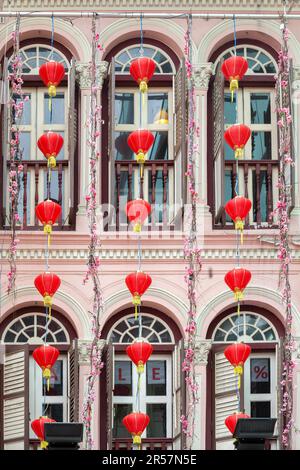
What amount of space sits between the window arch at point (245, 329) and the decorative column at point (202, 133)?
898 millimetres

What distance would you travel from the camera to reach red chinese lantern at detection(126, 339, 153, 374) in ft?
60.2

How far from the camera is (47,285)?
18.5 metres

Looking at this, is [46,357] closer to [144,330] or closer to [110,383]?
[110,383]

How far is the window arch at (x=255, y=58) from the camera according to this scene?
19859 mm

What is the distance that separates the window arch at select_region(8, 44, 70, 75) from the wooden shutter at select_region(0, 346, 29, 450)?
2725 mm

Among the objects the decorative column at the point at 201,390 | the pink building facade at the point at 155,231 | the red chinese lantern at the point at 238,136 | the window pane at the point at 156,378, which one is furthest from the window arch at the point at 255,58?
the window pane at the point at 156,378

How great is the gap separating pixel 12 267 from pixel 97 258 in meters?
0.78

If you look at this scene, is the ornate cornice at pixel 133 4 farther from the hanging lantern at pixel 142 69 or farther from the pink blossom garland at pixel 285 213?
the hanging lantern at pixel 142 69

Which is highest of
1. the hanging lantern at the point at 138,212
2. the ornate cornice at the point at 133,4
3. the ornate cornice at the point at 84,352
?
the ornate cornice at the point at 133,4

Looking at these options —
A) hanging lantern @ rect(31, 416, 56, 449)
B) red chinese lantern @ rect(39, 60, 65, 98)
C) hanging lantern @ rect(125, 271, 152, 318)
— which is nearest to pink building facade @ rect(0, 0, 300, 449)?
hanging lantern @ rect(31, 416, 56, 449)

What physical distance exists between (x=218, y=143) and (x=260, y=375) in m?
2.14

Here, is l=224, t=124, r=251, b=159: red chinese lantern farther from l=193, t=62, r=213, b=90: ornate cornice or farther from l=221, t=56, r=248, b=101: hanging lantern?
l=193, t=62, r=213, b=90: ornate cornice
